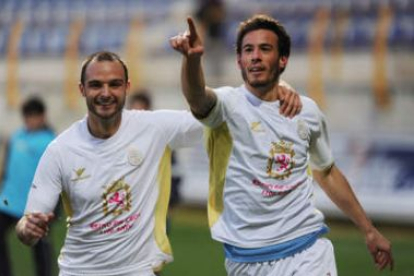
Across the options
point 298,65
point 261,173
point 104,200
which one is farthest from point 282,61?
point 298,65

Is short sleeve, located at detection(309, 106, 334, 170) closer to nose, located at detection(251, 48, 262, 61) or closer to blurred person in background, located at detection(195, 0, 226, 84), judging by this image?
nose, located at detection(251, 48, 262, 61)

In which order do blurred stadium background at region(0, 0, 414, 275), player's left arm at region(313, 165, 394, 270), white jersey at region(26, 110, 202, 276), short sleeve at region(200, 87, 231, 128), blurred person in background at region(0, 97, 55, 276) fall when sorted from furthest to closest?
blurred stadium background at region(0, 0, 414, 275) → blurred person in background at region(0, 97, 55, 276) → player's left arm at region(313, 165, 394, 270) → white jersey at region(26, 110, 202, 276) → short sleeve at region(200, 87, 231, 128)

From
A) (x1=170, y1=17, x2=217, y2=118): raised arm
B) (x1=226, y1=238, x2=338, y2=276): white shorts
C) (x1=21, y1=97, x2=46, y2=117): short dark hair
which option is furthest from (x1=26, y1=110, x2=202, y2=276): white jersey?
(x1=21, y1=97, x2=46, y2=117): short dark hair

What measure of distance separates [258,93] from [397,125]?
33.5ft

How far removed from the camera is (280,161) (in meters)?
5.78

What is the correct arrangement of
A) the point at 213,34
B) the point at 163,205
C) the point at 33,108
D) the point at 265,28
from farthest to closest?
the point at 213,34
the point at 33,108
the point at 163,205
the point at 265,28

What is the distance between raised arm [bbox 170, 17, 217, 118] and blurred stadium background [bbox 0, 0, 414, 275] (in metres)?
7.41

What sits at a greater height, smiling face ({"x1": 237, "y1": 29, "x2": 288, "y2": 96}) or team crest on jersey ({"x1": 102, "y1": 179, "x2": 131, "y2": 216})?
smiling face ({"x1": 237, "y1": 29, "x2": 288, "y2": 96})

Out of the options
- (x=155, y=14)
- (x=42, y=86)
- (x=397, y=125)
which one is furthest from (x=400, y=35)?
(x=42, y=86)

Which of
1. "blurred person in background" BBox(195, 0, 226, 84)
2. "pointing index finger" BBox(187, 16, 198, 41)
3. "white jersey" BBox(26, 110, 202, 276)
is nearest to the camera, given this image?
"pointing index finger" BBox(187, 16, 198, 41)

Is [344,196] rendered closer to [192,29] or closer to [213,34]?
[192,29]

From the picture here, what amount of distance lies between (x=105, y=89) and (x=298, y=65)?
11.5m

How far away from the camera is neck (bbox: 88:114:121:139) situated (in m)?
5.86

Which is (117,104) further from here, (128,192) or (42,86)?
(42,86)
